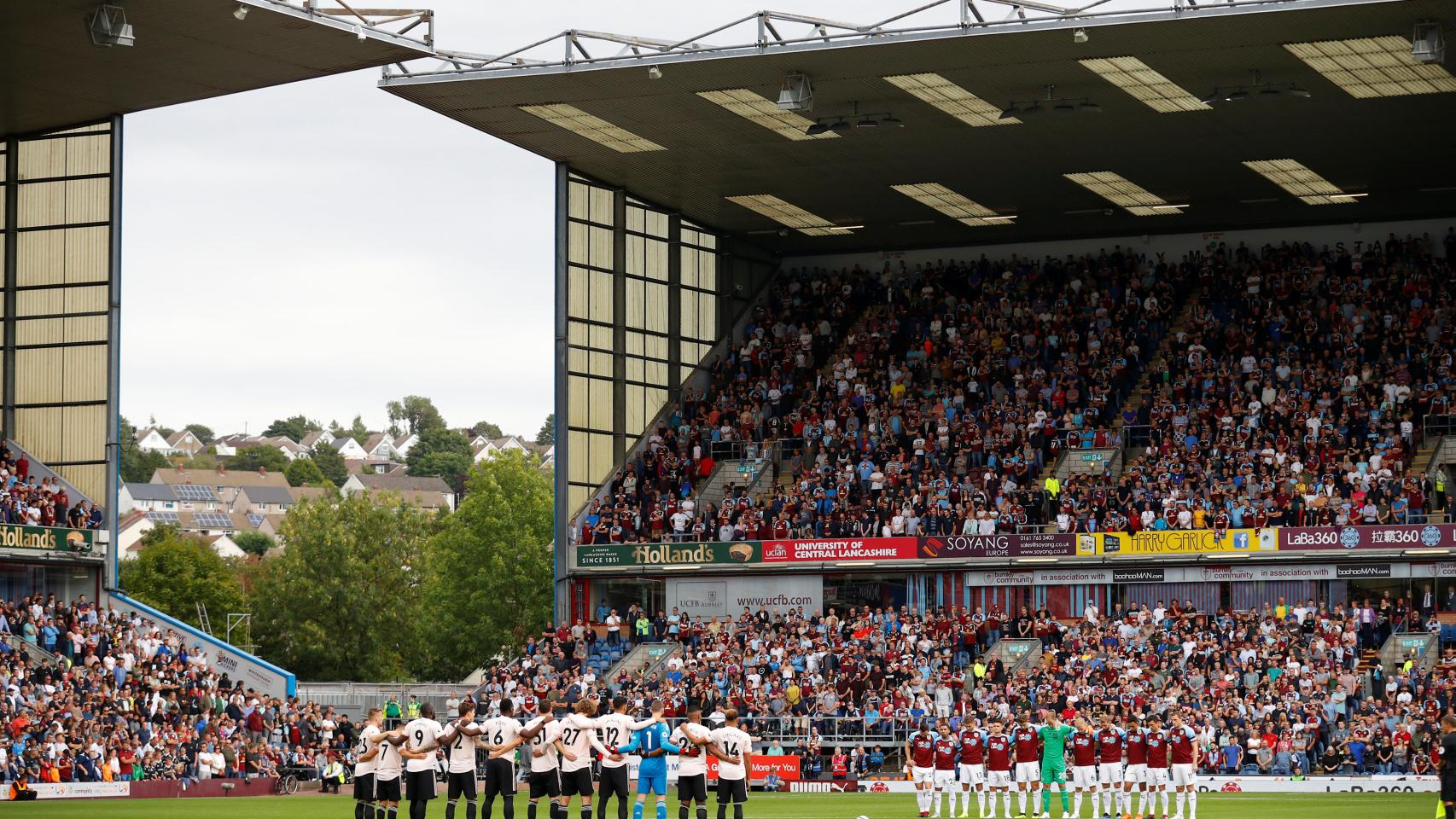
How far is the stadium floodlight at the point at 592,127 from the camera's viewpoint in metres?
48.2

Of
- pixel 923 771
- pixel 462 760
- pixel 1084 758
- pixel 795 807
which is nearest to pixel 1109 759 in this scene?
pixel 1084 758

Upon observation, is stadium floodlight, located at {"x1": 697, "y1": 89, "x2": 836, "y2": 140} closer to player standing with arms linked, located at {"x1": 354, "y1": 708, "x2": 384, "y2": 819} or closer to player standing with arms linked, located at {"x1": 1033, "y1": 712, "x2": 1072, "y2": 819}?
player standing with arms linked, located at {"x1": 1033, "y1": 712, "x2": 1072, "y2": 819}

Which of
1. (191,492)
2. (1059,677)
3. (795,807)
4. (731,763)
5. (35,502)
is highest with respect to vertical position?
(35,502)

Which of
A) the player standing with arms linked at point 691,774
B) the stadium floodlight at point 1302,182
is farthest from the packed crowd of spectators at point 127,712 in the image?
the stadium floodlight at point 1302,182

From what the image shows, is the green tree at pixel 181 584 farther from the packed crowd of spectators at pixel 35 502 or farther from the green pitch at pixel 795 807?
the green pitch at pixel 795 807

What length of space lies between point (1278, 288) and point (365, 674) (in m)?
58.7

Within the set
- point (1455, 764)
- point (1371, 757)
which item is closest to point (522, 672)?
point (1371, 757)

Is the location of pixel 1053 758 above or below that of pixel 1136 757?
below

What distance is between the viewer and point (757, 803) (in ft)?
126

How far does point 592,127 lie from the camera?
49875 millimetres

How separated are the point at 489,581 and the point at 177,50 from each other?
53.7 m

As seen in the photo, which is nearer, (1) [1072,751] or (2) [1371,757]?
(1) [1072,751]

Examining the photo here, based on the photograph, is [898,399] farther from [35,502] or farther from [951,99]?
[35,502]

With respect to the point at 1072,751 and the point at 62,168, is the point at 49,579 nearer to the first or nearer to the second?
the point at 62,168
